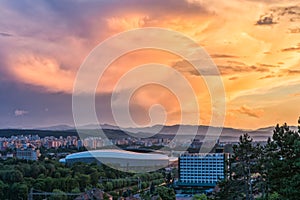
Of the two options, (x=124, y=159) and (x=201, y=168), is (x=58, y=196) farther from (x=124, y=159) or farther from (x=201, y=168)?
(x=124, y=159)

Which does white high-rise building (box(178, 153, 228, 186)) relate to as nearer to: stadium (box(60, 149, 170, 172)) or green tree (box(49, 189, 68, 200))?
stadium (box(60, 149, 170, 172))

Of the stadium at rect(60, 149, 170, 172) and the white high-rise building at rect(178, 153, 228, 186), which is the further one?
the stadium at rect(60, 149, 170, 172)

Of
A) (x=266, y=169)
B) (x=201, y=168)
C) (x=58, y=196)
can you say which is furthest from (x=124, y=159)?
(x=266, y=169)

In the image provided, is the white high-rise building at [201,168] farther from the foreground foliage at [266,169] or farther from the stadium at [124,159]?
the foreground foliage at [266,169]

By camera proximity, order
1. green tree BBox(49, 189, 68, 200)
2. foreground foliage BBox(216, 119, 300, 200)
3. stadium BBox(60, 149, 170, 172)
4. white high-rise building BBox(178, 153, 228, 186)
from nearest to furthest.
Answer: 1. foreground foliage BBox(216, 119, 300, 200)
2. green tree BBox(49, 189, 68, 200)
3. white high-rise building BBox(178, 153, 228, 186)
4. stadium BBox(60, 149, 170, 172)

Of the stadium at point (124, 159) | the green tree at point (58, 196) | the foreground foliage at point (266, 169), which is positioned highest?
the foreground foliage at point (266, 169)

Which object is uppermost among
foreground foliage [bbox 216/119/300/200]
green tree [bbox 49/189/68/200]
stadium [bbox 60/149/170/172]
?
foreground foliage [bbox 216/119/300/200]

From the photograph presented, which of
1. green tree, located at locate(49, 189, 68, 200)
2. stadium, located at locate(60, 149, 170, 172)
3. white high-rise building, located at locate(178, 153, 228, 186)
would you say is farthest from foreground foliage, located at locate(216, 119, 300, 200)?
stadium, located at locate(60, 149, 170, 172)

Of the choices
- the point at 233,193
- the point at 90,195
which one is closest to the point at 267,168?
the point at 233,193

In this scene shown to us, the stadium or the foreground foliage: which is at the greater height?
the foreground foliage

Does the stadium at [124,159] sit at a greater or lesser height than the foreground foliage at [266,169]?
lesser

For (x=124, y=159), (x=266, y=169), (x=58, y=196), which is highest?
(x=266, y=169)

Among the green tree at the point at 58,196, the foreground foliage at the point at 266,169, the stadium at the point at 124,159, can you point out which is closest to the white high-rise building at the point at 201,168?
the stadium at the point at 124,159

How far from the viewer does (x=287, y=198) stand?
4621 mm
